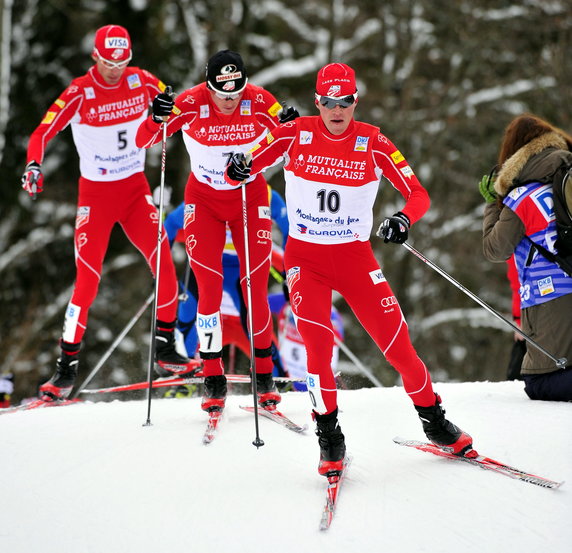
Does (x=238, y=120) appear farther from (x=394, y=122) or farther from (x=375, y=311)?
(x=394, y=122)

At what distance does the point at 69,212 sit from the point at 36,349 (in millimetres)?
2676

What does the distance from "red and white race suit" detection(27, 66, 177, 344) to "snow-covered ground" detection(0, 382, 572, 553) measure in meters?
1.05

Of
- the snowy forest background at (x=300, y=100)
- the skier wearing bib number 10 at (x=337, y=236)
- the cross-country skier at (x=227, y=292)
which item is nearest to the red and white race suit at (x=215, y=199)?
the skier wearing bib number 10 at (x=337, y=236)

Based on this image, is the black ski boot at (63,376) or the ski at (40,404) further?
the black ski boot at (63,376)

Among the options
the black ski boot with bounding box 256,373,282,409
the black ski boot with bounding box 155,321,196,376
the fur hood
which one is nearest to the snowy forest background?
the black ski boot with bounding box 155,321,196,376

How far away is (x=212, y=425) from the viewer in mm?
5625

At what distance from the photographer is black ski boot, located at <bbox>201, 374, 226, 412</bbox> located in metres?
5.77

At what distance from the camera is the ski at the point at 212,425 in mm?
5402

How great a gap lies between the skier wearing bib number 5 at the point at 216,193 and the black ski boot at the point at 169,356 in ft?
3.30

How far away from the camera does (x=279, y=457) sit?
5098mm

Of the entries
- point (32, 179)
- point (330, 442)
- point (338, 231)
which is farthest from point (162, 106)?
point (330, 442)

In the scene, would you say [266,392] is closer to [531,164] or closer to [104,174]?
[104,174]

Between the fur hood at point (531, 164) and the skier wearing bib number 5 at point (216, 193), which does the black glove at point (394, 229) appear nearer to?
the skier wearing bib number 5 at point (216, 193)

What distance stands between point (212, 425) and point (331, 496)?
4.65 ft
